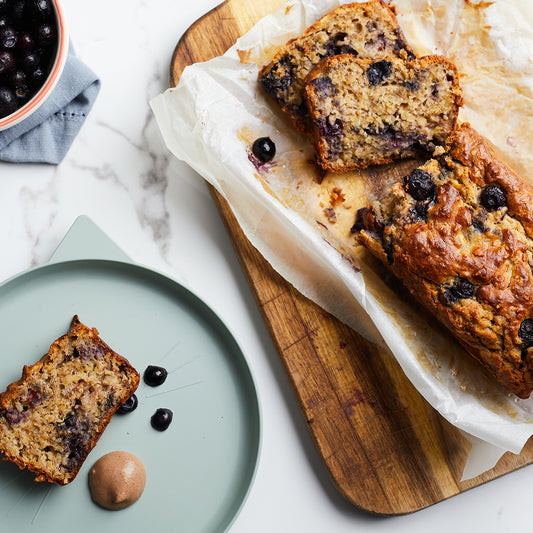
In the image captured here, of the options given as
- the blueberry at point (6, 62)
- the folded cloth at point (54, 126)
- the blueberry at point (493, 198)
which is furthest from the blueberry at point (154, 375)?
the blueberry at point (493, 198)

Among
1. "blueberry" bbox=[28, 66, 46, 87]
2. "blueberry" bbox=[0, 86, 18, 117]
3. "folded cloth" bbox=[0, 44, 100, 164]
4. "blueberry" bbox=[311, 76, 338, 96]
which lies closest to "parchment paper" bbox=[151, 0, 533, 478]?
"blueberry" bbox=[311, 76, 338, 96]

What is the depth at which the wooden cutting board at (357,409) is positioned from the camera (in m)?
→ 3.15

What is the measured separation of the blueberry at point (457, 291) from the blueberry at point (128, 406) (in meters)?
1.57

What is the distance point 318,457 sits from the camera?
3250 mm

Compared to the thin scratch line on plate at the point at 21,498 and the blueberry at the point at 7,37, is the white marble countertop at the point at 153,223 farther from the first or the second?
the thin scratch line on plate at the point at 21,498

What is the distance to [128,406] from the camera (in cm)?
298

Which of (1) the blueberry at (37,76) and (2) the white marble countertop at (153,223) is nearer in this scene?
(1) the blueberry at (37,76)

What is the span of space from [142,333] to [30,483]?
0.86 meters

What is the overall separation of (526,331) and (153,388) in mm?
1838

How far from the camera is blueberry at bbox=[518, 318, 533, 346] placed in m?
2.97

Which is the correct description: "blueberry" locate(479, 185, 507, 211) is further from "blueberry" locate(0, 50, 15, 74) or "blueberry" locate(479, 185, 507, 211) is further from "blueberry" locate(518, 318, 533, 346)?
"blueberry" locate(0, 50, 15, 74)

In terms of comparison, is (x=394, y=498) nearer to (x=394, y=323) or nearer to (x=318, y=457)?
(x=318, y=457)

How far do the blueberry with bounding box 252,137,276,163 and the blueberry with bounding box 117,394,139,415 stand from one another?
1.38 metres

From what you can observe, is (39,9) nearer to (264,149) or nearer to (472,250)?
(264,149)
